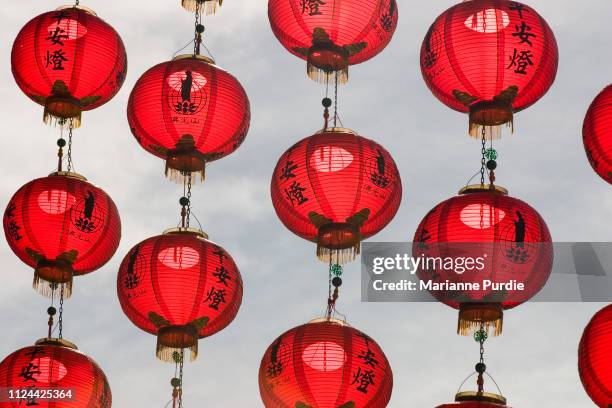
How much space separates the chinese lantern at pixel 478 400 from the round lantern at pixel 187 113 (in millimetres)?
2602

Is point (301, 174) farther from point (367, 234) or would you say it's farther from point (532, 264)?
point (532, 264)

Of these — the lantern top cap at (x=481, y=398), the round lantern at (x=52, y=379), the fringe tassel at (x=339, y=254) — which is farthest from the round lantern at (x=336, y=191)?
the round lantern at (x=52, y=379)

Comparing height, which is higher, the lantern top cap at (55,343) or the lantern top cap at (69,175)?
the lantern top cap at (69,175)

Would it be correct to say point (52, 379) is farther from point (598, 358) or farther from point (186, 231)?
point (598, 358)

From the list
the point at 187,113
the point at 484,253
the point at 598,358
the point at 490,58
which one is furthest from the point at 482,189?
the point at 187,113

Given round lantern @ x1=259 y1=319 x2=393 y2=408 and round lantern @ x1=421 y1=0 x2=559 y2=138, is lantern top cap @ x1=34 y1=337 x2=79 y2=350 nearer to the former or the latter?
round lantern @ x1=259 y1=319 x2=393 y2=408

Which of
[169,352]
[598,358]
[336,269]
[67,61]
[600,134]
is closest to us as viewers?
[598,358]

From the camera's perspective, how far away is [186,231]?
41.0 feet

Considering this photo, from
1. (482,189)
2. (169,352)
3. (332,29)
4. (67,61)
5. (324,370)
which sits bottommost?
(324,370)

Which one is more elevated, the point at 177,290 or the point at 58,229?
the point at 58,229

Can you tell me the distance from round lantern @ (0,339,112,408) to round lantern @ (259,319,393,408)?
5.01 ft

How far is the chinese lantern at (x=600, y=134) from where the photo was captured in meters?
11.1

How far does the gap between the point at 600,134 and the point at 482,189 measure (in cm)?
90

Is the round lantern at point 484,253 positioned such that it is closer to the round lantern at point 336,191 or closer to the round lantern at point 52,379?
the round lantern at point 336,191
